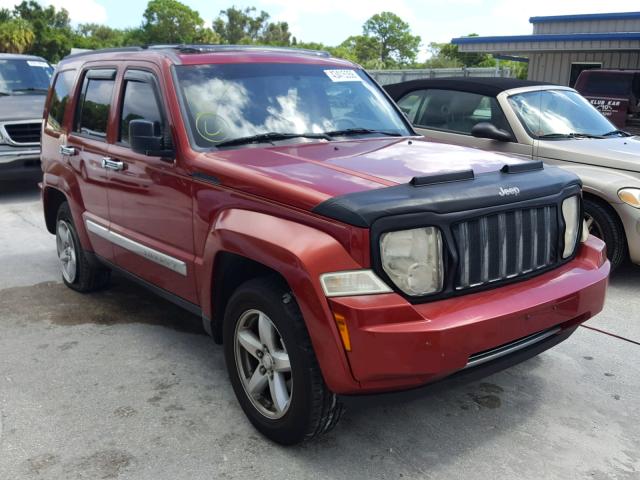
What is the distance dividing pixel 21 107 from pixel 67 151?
583 cm

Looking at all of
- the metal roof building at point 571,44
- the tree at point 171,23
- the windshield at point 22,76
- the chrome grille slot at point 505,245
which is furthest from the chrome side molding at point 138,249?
the tree at point 171,23

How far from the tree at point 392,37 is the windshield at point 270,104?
121 meters

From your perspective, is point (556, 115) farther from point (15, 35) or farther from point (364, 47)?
point (364, 47)

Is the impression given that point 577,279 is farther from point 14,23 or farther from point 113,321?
point 14,23

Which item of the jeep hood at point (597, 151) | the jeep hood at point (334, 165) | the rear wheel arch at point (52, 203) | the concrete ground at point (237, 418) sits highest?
the jeep hood at point (334, 165)

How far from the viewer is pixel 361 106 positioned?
445cm

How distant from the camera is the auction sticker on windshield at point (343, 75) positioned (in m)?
4.41

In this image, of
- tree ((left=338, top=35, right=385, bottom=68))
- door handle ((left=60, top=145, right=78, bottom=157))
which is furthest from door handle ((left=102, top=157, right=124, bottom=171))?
tree ((left=338, top=35, right=385, bottom=68))

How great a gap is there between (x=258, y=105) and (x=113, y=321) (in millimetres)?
2049

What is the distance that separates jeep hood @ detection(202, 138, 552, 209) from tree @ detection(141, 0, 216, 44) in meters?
99.5

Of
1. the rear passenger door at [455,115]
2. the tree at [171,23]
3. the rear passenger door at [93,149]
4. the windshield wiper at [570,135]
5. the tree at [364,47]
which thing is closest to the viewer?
the rear passenger door at [93,149]

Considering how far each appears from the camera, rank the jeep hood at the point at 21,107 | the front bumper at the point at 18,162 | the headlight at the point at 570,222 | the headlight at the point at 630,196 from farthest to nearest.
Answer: the jeep hood at the point at 21,107
the front bumper at the point at 18,162
the headlight at the point at 630,196
the headlight at the point at 570,222

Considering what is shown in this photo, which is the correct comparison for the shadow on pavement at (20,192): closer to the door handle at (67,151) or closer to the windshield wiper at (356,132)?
the door handle at (67,151)

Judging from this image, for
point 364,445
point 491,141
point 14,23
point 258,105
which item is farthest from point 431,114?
point 14,23
